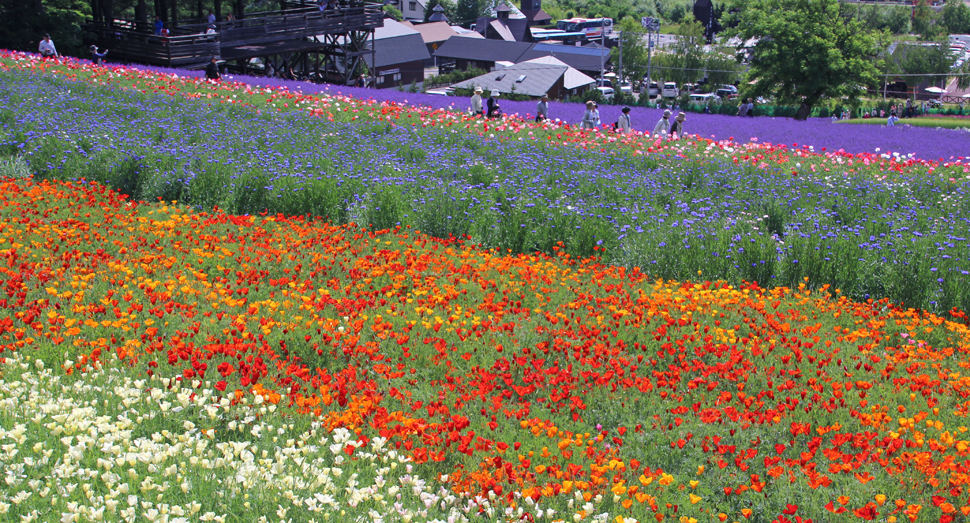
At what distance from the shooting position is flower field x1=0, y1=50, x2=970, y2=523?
3.77 m

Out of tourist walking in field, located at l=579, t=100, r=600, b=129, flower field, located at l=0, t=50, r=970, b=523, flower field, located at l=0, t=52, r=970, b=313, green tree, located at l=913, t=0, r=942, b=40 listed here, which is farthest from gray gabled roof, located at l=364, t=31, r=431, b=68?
green tree, located at l=913, t=0, r=942, b=40

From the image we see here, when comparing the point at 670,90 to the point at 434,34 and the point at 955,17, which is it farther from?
the point at 955,17

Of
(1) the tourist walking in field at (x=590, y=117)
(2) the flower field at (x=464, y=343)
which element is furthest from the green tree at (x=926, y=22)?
(2) the flower field at (x=464, y=343)

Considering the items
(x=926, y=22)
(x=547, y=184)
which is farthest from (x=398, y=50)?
(x=926, y=22)

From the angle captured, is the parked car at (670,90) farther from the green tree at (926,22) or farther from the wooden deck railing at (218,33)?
the green tree at (926,22)

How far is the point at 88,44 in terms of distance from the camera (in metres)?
30.1

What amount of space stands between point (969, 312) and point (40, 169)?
12.2 metres

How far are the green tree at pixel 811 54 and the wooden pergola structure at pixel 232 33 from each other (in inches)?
877

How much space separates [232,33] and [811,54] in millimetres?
30436

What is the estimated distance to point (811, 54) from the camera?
40.6m

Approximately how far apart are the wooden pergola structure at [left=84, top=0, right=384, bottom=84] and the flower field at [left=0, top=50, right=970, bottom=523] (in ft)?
58.8

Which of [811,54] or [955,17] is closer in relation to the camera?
[811,54]

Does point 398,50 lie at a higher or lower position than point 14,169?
higher

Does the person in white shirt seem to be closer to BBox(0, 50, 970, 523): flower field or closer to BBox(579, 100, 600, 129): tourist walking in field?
BBox(0, 50, 970, 523): flower field
